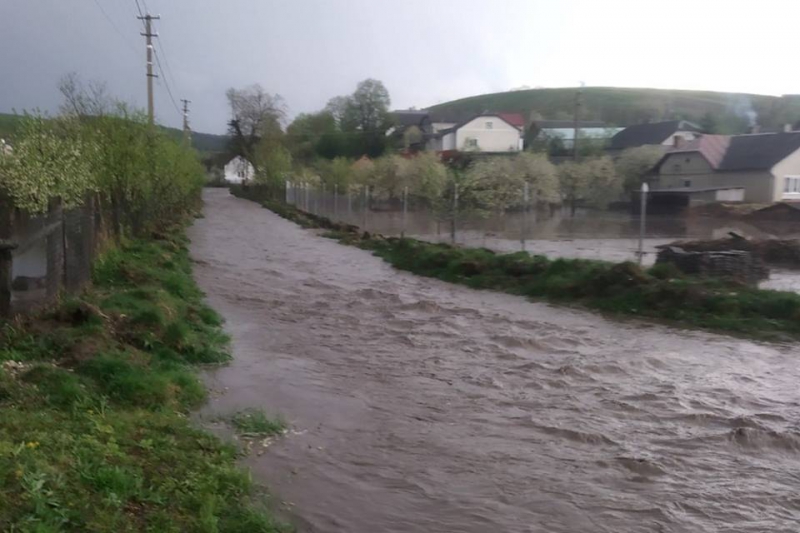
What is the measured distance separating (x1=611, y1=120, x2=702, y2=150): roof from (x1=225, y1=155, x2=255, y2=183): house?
121 feet

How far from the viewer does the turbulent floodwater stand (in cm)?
550

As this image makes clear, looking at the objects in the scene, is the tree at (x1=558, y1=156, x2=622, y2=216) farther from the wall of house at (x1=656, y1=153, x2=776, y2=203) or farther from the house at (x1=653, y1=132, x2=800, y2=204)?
the wall of house at (x1=656, y1=153, x2=776, y2=203)

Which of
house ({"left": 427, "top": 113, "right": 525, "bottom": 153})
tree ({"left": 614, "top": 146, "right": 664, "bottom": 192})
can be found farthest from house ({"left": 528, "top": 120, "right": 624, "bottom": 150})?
tree ({"left": 614, "top": 146, "right": 664, "bottom": 192})

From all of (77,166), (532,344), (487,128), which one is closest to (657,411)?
(532,344)

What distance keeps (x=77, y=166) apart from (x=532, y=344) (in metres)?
7.71

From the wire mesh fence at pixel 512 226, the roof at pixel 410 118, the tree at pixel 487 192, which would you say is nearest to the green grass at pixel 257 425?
the wire mesh fence at pixel 512 226

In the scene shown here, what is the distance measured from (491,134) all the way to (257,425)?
7709cm

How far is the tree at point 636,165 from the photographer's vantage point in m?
52.5

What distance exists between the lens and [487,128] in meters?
81.4

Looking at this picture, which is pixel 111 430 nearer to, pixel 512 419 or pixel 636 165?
pixel 512 419

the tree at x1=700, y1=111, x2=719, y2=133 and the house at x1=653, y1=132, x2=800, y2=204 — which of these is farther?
the tree at x1=700, y1=111, x2=719, y2=133

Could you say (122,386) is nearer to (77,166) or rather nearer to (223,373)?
(223,373)

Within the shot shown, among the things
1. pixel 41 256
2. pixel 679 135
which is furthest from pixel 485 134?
pixel 41 256

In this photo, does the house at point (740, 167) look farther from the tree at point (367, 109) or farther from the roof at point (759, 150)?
the tree at point (367, 109)
